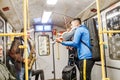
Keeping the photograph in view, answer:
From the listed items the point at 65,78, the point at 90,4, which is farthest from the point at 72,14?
the point at 65,78

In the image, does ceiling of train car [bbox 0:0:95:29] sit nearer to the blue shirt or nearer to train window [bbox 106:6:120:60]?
train window [bbox 106:6:120:60]

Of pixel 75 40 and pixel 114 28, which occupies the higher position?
pixel 114 28

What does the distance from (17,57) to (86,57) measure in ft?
4.89

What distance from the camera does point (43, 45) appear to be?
326 inches

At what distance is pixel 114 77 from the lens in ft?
13.9

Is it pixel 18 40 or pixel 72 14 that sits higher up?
pixel 72 14

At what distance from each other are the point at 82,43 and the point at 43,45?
5.00m

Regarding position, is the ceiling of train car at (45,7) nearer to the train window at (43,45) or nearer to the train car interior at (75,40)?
the train car interior at (75,40)

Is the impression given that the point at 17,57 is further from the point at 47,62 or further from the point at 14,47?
the point at 47,62

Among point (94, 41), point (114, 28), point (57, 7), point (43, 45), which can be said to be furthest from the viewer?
point (43, 45)

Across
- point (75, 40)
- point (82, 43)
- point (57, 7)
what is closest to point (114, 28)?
→ point (82, 43)

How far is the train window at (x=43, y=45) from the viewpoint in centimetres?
825

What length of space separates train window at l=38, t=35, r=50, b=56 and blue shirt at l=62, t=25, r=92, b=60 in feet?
16.1

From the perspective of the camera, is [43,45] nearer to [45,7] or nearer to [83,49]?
[45,7]
